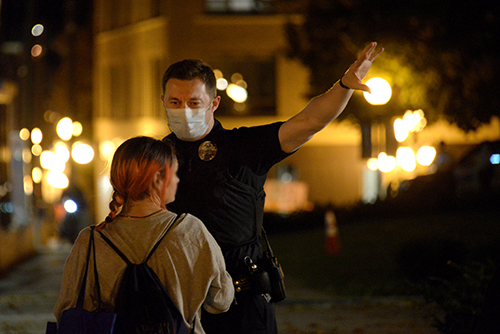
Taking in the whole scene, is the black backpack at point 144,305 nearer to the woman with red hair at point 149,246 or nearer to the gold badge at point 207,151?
the woman with red hair at point 149,246

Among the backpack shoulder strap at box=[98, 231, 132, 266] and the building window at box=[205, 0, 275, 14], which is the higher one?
the building window at box=[205, 0, 275, 14]

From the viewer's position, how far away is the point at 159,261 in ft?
7.39

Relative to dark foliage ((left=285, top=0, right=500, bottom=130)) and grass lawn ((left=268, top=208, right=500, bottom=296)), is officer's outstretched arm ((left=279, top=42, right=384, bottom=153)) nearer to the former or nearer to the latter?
grass lawn ((left=268, top=208, right=500, bottom=296))

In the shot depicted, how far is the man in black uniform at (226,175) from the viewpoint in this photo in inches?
108

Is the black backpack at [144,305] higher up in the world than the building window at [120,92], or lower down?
lower down

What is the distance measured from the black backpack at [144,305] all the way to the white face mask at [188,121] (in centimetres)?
78

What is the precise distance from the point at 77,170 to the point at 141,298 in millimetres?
22316

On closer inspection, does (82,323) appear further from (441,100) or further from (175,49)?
(175,49)

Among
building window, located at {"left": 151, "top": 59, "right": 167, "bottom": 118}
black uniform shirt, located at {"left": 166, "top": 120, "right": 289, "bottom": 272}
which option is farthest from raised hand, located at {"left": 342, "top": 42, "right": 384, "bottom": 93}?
building window, located at {"left": 151, "top": 59, "right": 167, "bottom": 118}

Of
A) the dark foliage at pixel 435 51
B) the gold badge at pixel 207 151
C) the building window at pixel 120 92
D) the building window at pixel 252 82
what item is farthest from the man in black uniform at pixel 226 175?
the building window at pixel 120 92

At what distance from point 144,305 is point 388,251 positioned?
1059 cm

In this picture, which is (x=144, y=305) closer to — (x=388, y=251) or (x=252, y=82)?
(x=388, y=251)

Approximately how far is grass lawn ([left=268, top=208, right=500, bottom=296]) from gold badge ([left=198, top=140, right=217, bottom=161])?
5.86 metres

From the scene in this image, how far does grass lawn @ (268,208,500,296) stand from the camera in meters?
9.92
